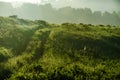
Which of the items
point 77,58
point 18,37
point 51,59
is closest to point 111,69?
point 77,58

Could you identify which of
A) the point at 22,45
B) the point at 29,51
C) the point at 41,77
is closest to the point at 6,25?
the point at 22,45

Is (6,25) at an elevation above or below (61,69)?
above

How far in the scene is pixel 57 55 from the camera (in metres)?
39.6

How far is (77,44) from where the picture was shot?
45.2m

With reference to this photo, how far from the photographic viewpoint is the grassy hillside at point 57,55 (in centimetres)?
3164

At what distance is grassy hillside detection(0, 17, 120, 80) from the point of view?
104 ft

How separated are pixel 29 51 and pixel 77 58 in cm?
834

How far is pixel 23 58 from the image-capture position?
123 feet

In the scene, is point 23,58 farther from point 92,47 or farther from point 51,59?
point 92,47

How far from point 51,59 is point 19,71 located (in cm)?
630

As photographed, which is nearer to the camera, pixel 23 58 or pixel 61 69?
pixel 61 69

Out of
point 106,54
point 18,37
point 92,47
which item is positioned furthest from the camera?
point 18,37

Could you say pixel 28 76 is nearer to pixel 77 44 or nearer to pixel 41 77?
pixel 41 77

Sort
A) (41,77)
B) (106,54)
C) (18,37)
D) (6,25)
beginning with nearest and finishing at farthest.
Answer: (41,77) < (106,54) < (18,37) < (6,25)
